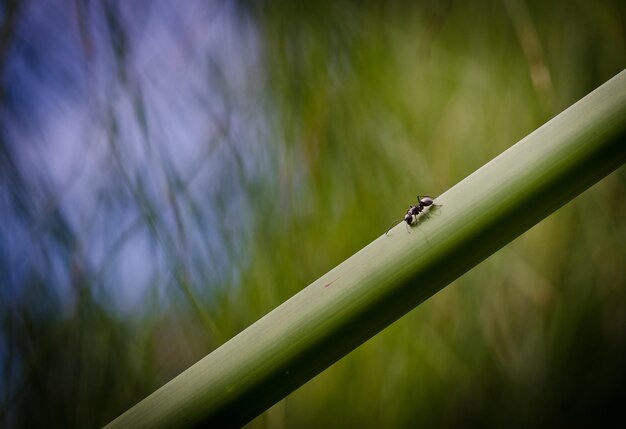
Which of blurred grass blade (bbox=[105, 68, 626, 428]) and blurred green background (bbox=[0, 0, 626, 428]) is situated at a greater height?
blurred green background (bbox=[0, 0, 626, 428])

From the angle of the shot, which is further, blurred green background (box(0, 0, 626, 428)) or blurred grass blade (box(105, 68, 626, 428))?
blurred green background (box(0, 0, 626, 428))

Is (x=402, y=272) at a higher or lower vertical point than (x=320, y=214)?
lower

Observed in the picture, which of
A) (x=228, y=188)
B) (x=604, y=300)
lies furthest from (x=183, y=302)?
(x=604, y=300)

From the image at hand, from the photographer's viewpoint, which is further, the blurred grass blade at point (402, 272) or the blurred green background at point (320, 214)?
the blurred green background at point (320, 214)

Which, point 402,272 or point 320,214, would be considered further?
point 320,214

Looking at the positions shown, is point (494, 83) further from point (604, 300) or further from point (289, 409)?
point (289, 409)
